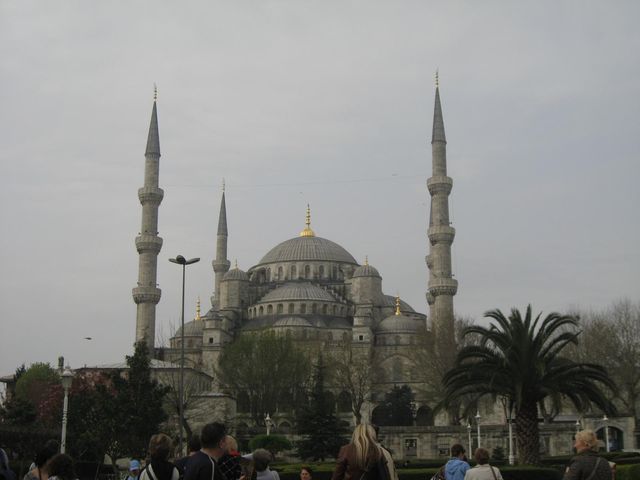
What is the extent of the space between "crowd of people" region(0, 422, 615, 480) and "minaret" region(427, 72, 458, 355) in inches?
1868

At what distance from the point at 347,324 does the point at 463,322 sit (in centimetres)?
1493

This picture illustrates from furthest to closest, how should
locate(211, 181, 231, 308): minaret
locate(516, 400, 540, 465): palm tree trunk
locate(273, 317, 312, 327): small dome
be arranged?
locate(211, 181, 231, 308): minaret < locate(273, 317, 312, 327): small dome < locate(516, 400, 540, 465): palm tree trunk

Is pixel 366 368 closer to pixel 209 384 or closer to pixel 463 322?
pixel 463 322

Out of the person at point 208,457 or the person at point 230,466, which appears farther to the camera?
the person at point 230,466

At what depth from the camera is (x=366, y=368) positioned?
5441cm

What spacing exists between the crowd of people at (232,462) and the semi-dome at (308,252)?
66.0 metres

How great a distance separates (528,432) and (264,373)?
3056 centimetres

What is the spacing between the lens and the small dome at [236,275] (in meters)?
69.0

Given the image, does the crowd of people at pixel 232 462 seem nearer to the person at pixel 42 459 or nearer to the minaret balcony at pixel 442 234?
the person at pixel 42 459

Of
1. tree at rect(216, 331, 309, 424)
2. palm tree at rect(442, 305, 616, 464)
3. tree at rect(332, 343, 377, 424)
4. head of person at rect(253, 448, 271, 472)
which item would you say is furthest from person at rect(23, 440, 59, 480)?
tree at rect(216, 331, 309, 424)

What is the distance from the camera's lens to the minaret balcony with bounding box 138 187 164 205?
187 ft

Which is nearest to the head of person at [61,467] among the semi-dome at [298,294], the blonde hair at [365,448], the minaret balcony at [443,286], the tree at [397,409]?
the blonde hair at [365,448]

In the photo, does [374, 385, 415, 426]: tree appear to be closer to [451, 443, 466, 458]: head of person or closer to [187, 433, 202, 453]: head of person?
[451, 443, 466, 458]: head of person

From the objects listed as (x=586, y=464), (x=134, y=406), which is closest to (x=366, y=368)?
(x=134, y=406)
